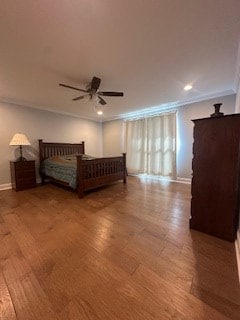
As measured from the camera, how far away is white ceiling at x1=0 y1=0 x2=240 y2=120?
1418 mm

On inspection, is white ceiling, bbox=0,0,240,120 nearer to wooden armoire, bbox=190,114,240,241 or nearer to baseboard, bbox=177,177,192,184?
wooden armoire, bbox=190,114,240,241

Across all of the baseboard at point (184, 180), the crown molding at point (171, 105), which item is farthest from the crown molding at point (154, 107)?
the baseboard at point (184, 180)

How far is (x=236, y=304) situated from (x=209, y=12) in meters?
2.47

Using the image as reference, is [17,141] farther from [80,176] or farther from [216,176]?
[216,176]

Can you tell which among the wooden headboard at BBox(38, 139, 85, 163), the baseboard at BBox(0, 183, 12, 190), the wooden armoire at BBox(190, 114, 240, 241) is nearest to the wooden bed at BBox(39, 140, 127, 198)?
the wooden headboard at BBox(38, 139, 85, 163)

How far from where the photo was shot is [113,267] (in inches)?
56.0

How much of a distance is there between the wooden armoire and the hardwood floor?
0.19m

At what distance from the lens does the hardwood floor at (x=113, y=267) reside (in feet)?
3.45

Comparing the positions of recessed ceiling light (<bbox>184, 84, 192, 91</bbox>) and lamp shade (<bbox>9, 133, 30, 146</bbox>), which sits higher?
recessed ceiling light (<bbox>184, 84, 192, 91</bbox>)

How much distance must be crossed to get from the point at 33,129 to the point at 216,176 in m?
4.73

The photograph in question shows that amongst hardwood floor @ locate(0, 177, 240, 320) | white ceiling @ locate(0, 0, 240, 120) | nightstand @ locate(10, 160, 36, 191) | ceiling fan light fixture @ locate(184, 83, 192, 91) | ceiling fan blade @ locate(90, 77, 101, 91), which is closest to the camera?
hardwood floor @ locate(0, 177, 240, 320)

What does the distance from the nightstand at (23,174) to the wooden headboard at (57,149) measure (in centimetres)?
56

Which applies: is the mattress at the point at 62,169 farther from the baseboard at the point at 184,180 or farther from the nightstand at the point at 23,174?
the baseboard at the point at 184,180

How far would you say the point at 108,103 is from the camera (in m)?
4.36
